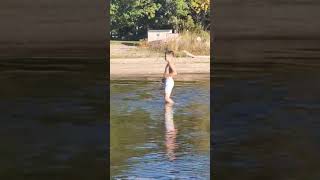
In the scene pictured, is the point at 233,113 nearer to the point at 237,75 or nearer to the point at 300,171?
the point at 237,75

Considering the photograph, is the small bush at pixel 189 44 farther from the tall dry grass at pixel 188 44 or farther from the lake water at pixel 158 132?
the lake water at pixel 158 132

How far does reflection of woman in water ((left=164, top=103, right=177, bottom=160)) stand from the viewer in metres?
6.41

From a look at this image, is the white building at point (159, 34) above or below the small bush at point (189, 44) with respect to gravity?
above

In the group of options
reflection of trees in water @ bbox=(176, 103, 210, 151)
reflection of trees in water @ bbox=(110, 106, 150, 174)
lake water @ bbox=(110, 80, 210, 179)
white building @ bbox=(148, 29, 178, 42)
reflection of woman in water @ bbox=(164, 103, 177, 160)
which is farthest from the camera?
white building @ bbox=(148, 29, 178, 42)

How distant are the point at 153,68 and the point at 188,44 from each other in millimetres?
1982

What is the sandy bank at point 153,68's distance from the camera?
12703 mm

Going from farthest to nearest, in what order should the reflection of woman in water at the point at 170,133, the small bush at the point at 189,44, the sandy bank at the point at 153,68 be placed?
the small bush at the point at 189,44, the sandy bank at the point at 153,68, the reflection of woman in water at the point at 170,133

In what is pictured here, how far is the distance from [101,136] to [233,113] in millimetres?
641

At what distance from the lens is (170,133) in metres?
7.55

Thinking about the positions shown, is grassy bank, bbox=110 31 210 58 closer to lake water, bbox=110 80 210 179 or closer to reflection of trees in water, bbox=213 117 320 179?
lake water, bbox=110 80 210 179

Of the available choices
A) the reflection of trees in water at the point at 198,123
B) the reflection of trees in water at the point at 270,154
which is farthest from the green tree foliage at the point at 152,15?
the reflection of trees in water at the point at 270,154

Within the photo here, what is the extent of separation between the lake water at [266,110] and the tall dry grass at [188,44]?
1136cm

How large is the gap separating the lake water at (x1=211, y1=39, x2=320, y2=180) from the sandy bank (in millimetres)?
9542

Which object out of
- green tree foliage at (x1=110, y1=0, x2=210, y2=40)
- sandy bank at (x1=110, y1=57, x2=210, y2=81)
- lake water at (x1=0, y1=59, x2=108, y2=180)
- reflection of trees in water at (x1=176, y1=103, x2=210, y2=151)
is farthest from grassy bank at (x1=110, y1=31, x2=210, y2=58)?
lake water at (x1=0, y1=59, x2=108, y2=180)
